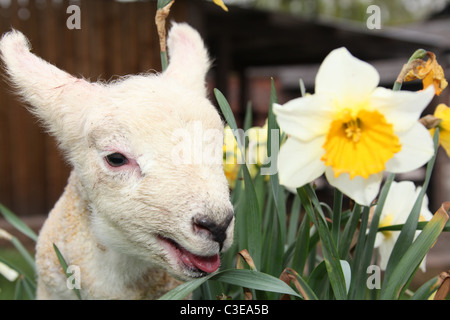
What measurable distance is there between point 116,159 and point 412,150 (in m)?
0.52

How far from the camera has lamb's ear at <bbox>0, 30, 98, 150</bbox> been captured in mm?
1021

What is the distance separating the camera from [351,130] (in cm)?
79

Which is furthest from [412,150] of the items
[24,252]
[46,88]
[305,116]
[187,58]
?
[24,252]

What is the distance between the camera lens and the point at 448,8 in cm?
1091

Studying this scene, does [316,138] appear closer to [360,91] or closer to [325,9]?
[360,91]

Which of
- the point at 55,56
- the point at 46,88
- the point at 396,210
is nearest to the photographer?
the point at 46,88

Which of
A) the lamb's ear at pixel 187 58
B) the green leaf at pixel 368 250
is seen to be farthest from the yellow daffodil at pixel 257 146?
the green leaf at pixel 368 250

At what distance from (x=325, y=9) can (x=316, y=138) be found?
2370 centimetres

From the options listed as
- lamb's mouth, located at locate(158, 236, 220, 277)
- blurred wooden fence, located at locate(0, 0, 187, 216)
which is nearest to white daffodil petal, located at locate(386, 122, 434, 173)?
lamb's mouth, located at locate(158, 236, 220, 277)

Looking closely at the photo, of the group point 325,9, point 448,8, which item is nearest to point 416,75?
point 448,8

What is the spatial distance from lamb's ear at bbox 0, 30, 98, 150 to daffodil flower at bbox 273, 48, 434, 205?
0.46m

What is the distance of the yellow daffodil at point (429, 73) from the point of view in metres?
0.89

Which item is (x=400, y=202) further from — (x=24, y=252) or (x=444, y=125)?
(x=24, y=252)

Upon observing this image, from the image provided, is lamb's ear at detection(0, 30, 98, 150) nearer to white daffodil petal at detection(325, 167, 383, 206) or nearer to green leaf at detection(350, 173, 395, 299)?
white daffodil petal at detection(325, 167, 383, 206)
